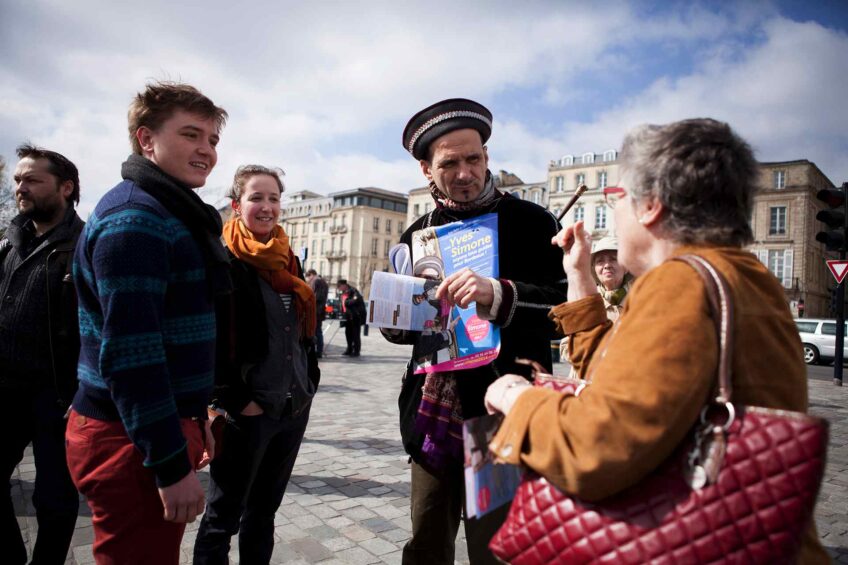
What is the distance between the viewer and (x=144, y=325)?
1.61 metres

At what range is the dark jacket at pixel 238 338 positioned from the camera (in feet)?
8.13

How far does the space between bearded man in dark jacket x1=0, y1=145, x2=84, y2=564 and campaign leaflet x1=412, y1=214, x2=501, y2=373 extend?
1902 millimetres

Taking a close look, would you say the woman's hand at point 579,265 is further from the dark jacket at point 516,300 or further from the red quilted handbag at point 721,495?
the red quilted handbag at point 721,495

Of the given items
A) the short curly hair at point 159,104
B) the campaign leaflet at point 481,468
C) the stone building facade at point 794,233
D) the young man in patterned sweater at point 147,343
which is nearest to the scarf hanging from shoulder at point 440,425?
the campaign leaflet at point 481,468

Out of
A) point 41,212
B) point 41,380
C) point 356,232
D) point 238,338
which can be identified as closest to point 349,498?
point 238,338

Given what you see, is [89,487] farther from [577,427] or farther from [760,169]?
[760,169]

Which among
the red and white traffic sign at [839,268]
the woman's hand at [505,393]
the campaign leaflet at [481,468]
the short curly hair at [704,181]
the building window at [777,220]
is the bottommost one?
the campaign leaflet at [481,468]

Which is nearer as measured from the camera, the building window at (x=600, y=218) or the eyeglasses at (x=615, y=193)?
the eyeglasses at (x=615, y=193)

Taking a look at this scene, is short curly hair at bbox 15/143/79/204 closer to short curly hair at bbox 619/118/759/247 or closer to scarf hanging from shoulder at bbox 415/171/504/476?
scarf hanging from shoulder at bbox 415/171/504/476

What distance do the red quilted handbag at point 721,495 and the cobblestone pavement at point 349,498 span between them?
242 cm

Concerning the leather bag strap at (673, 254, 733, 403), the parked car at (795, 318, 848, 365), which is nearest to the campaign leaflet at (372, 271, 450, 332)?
the leather bag strap at (673, 254, 733, 403)

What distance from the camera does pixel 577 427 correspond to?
1.10m

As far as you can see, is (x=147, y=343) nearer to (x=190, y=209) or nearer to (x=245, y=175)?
(x=190, y=209)

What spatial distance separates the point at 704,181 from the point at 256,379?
2.04m
